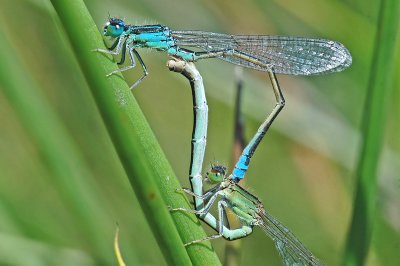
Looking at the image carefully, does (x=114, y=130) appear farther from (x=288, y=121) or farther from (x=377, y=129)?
(x=288, y=121)

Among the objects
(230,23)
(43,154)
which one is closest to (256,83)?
(230,23)

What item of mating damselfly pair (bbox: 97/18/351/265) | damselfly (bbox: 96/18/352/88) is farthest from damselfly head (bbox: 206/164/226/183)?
damselfly (bbox: 96/18/352/88)

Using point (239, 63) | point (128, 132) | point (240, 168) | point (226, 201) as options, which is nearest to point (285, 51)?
point (239, 63)

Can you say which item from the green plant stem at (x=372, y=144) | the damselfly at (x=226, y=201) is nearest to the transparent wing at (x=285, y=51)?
the damselfly at (x=226, y=201)

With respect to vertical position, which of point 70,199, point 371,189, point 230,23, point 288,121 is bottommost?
point 70,199

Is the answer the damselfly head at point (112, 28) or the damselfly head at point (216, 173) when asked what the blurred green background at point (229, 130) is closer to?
the damselfly head at point (216, 173)

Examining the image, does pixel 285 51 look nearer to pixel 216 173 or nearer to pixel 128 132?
pixel 216 173
